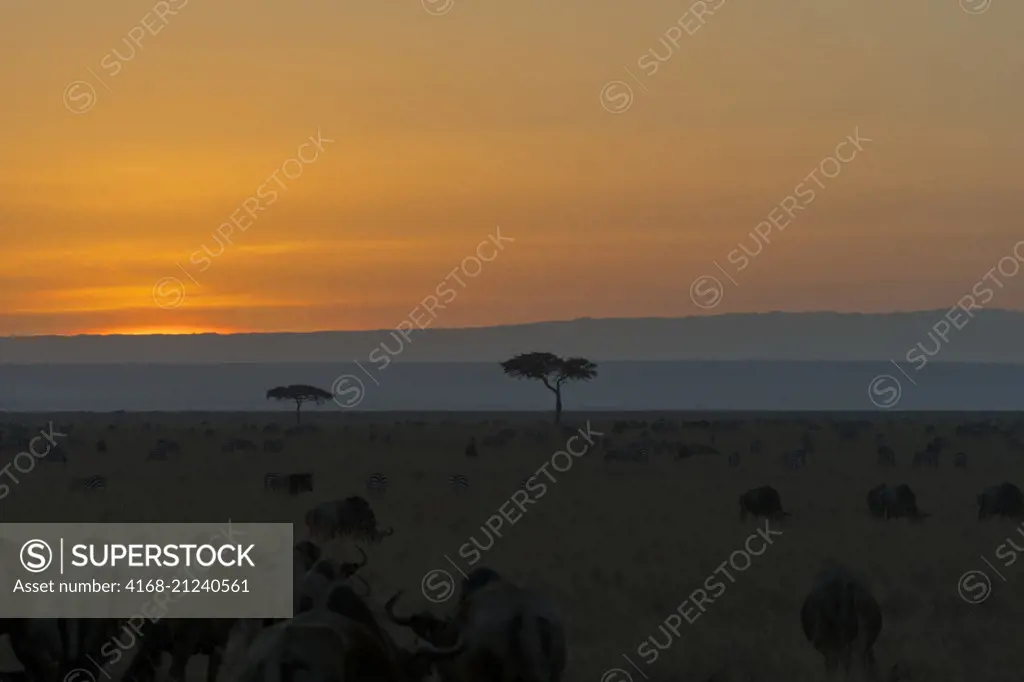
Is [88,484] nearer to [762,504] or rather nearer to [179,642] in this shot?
[762,504]

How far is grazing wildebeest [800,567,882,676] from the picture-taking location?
14.3 metres

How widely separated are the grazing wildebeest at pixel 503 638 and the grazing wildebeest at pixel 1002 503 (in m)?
19.7

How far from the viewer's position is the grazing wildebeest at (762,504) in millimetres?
28766

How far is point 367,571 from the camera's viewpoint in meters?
20.3

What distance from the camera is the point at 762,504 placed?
28859 mm

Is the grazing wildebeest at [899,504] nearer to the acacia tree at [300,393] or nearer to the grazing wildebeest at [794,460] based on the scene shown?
the grazing wildebeest at [794,460]

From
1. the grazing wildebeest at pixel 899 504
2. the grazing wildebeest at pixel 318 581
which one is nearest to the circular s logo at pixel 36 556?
the grazing wildebeest at pixel 318 581

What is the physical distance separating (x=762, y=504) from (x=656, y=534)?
410 cm

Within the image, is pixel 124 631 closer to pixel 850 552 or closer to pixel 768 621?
pixel 768 621

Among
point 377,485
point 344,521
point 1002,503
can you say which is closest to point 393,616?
point 344,521

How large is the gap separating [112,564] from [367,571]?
7128mm

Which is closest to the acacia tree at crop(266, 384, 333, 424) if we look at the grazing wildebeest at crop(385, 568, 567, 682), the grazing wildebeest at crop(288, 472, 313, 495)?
the grazing wildebeest at crop(288, 472, 313, 495)

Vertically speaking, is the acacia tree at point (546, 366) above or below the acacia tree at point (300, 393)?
below

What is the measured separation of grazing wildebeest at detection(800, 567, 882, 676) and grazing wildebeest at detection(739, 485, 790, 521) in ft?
46.6
